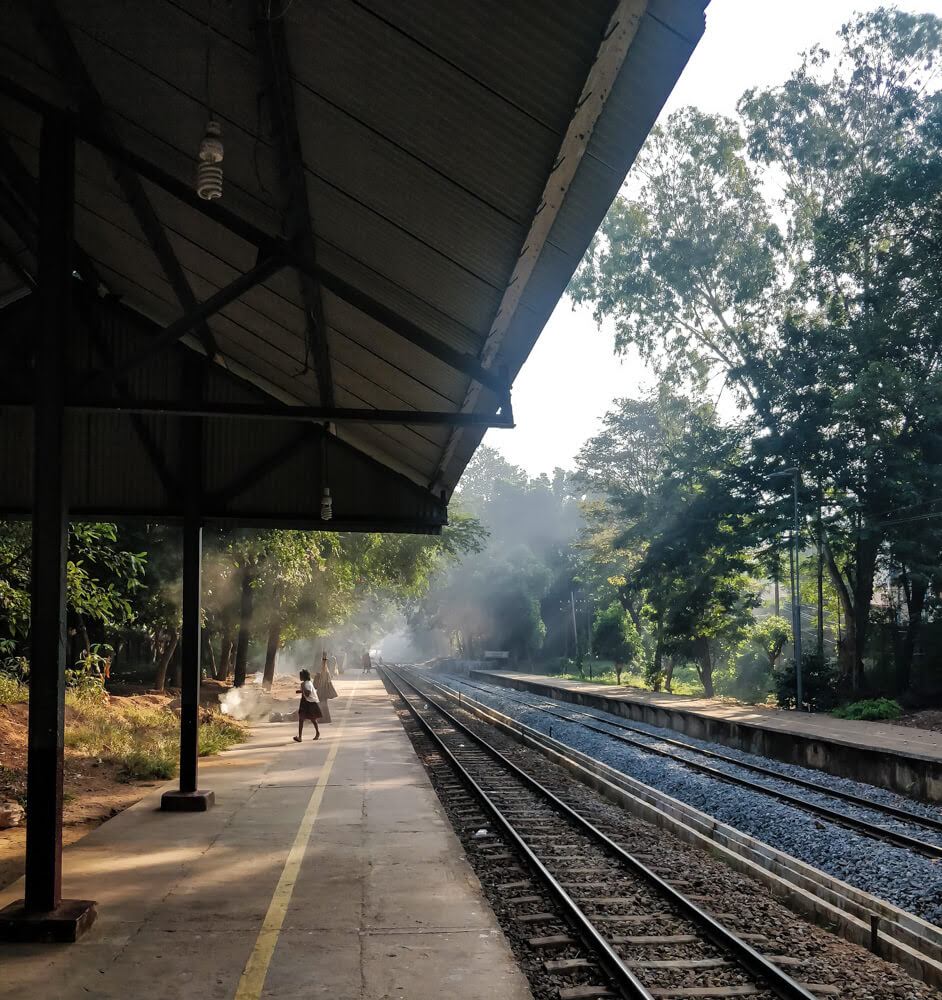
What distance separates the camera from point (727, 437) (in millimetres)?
34344

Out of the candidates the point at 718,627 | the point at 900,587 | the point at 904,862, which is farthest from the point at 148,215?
the point at 718,627

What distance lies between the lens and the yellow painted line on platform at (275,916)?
19.4 feet

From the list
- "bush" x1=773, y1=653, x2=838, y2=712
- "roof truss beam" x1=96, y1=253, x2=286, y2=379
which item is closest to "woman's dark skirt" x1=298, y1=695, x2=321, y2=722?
"roof truss beam" x1=96, y1=253, x2=286, y2=379

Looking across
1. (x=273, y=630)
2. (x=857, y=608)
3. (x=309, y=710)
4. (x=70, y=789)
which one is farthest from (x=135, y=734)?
(x=857, y=608)

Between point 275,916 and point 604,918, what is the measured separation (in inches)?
104

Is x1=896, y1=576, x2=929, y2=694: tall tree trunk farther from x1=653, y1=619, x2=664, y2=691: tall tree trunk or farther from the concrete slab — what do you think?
x1=653, y1=619, x2=664, y2=691: tall tree trunk

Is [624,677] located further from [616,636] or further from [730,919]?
[730,919]

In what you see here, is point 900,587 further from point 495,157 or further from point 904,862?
point 495,157

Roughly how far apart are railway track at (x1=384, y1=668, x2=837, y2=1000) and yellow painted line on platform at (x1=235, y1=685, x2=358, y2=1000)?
188 cm

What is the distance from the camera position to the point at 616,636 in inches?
2397

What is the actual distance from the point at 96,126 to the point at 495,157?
334cm

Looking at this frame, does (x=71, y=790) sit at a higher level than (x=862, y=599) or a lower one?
lower

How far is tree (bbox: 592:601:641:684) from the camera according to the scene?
60688mm

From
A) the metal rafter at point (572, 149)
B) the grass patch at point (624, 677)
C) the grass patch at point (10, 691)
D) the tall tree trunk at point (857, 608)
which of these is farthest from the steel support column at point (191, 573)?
the grass patch at point (624, 677)
